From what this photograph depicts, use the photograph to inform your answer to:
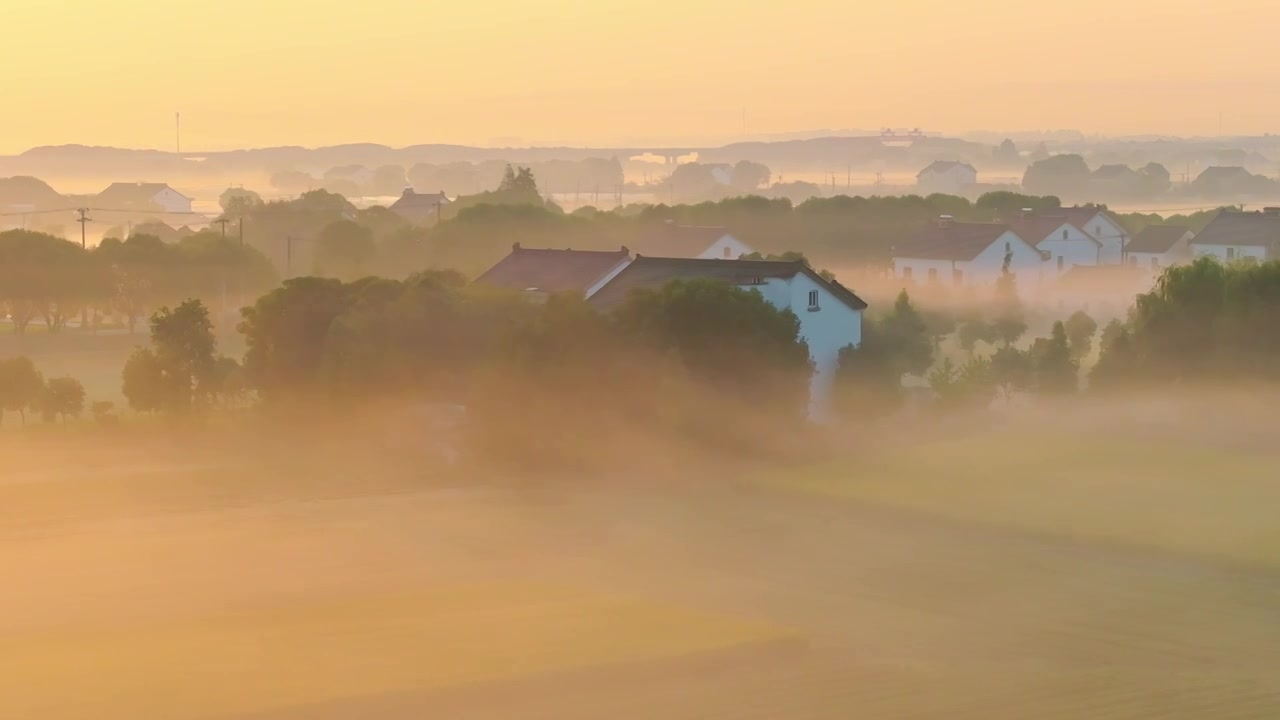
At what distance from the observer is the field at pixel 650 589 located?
13.1 metres

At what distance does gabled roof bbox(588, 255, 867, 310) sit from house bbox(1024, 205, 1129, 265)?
32.8 m

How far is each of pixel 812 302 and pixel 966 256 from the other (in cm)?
2420

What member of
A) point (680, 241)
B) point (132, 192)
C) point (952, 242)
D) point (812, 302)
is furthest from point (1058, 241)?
point (132, 192)

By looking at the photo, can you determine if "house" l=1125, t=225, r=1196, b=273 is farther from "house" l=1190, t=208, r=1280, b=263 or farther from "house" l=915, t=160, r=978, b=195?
"house" l=915, t=160, r=978, b=195

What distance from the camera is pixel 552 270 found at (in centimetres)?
3762

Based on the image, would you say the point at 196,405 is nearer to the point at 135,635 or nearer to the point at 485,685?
the point at 135,635

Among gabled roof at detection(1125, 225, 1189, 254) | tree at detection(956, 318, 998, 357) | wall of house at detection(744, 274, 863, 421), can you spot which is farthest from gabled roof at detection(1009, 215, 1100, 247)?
wall of house at detection(744, 274, 863, 421)

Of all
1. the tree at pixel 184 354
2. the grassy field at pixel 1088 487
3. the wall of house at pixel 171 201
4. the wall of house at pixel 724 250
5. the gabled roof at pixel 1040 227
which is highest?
the wall of house at pixel 171 201

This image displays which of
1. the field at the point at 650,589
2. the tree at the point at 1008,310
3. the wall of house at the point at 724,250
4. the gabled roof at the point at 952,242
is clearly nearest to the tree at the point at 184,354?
the field at the point at 650,589

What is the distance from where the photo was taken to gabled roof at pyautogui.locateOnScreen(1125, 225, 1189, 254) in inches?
2437

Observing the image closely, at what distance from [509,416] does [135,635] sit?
12.0 meters

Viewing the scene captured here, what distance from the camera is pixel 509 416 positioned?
26656 millimetres

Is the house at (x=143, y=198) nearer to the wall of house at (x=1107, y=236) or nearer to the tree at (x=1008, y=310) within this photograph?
the wall of house at (x=1107, y=236)

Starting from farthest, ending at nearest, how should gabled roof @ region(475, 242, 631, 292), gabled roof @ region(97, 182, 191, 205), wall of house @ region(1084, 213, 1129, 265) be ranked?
gabled roof @ region(97, 182, 191, 205) < wall of house @ region(1084, 213, 1129, 265) < gabled roof @ region(475, 242, 631, 292)
